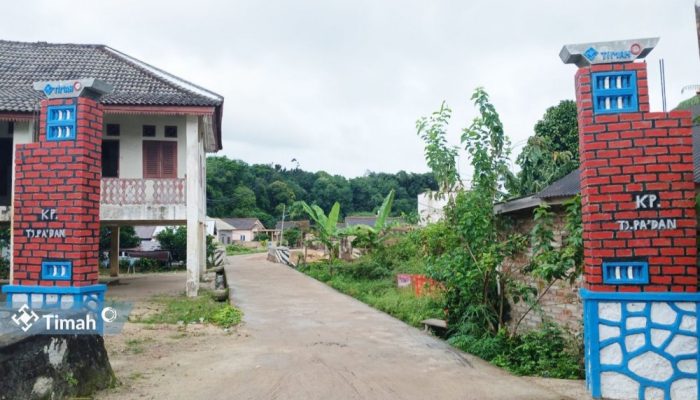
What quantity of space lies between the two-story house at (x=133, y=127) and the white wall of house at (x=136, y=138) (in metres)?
0.02

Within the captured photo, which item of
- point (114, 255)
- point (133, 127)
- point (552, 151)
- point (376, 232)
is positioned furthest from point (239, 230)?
point (133, 127)

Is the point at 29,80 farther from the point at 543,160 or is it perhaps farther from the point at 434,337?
the point at 543,160

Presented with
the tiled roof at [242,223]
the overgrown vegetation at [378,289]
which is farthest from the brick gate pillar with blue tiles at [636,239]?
the tiled roof at [242,223]

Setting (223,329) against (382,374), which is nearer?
(382,374)

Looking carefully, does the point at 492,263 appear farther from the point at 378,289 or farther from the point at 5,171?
the point at 5,171

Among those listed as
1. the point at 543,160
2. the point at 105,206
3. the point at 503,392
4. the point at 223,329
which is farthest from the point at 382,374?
the point at 543,160

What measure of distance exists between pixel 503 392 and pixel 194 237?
9.26 meters

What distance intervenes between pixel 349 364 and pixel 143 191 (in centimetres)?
835

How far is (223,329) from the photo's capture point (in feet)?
27.9

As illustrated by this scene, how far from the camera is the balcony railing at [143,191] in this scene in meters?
12.4

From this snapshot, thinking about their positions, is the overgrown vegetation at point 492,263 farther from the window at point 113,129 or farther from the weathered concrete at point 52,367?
the window at point 113,129

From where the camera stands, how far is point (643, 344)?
432 centimetres

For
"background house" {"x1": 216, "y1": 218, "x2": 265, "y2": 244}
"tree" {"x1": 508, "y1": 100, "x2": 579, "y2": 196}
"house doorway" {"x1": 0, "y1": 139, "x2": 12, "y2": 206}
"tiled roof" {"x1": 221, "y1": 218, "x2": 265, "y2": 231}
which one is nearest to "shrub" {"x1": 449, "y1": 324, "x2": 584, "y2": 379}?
"tree" {"x1": 508, "y1": 100, "x2": 579, "y2": 196}

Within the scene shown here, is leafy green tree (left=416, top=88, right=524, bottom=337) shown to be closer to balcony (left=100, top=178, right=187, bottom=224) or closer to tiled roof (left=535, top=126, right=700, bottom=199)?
tiled roof (left=535, top=126, right=700, bottom=199)
